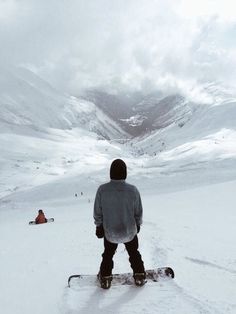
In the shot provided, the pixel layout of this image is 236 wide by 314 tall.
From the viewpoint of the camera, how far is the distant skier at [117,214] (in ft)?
22.1

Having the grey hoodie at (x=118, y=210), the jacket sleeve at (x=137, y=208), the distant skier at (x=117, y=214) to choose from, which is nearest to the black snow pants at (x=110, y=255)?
the distant skier at (x=117, y=214)

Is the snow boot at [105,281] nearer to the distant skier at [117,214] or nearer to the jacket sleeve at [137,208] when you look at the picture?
the distant skier at [117,214]

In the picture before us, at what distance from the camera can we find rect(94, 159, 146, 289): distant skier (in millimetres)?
6730

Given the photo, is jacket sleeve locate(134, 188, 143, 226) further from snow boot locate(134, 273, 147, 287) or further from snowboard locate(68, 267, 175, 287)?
snowboard locate(68, 267, 175, 287)

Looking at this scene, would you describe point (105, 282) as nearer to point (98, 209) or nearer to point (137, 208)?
point (98, 209)

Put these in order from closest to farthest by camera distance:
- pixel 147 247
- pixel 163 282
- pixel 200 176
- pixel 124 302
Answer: pixel 124 302 → pixel 163 282 → pixel 147 247 → pixel 200 176

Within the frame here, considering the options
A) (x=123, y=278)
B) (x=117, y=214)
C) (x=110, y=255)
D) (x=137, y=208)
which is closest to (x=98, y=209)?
(x=117, y=214)

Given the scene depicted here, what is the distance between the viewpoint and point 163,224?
52.5ft

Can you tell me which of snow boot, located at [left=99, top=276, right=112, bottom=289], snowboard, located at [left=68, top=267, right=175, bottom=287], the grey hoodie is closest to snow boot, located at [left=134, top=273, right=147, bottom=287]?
snowboard, located at [left=68, top=267, right=175, bottom=287]

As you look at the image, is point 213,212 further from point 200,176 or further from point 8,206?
point 200,176

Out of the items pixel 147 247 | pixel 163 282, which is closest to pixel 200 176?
pixel 147 247

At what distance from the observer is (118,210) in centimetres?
675

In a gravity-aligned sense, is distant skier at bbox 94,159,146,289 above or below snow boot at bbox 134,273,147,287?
above

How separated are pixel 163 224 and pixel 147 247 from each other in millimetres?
5986
